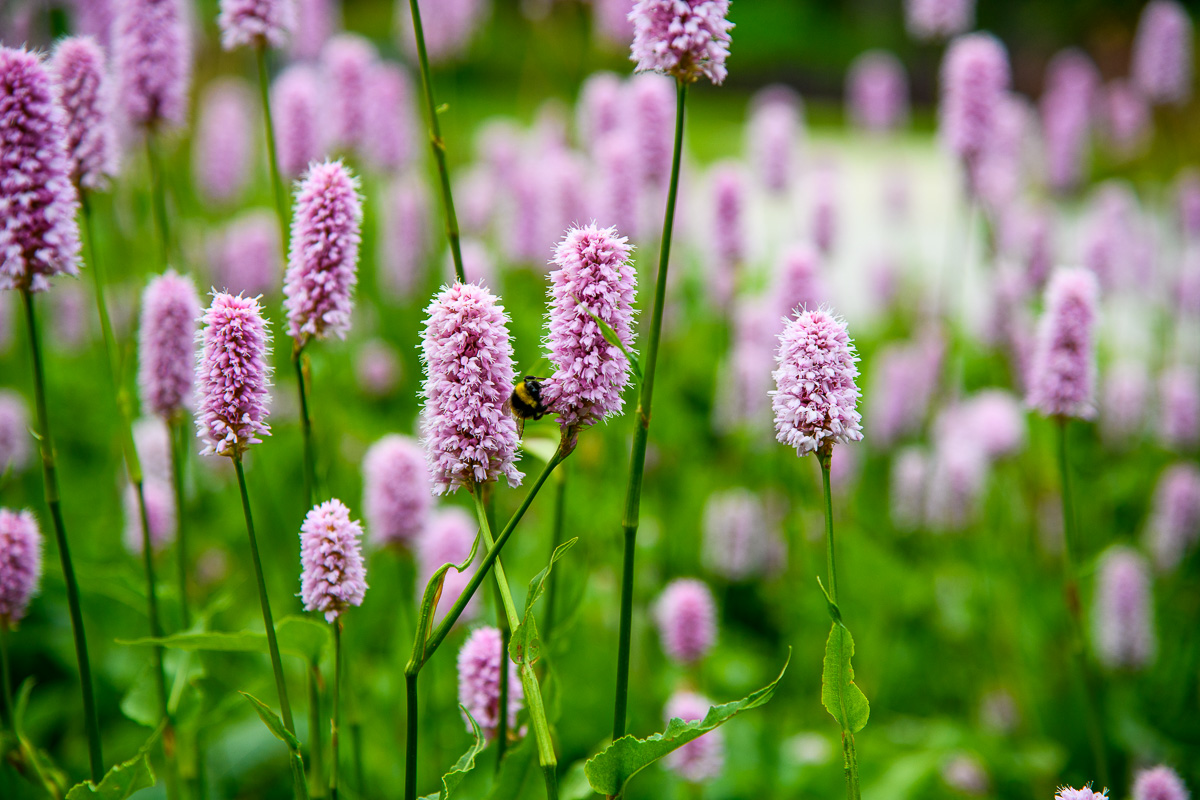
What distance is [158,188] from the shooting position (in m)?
2.29

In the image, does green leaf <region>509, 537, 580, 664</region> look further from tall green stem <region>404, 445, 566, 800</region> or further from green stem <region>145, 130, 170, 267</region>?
green stem <region>145, 130, 170, 267</region>

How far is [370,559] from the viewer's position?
3.79m

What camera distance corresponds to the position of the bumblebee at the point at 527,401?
155 cm

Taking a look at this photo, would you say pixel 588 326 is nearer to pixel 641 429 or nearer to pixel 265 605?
pixel 641 429

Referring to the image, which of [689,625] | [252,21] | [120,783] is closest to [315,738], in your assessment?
[120,783]

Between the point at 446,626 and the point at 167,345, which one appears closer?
the point at 446,626

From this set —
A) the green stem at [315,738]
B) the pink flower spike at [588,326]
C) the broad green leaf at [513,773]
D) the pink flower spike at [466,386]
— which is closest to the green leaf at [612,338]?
the pink flower spike at [588,326]

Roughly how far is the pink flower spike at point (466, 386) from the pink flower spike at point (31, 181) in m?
0.66

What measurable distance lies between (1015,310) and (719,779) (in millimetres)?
2830

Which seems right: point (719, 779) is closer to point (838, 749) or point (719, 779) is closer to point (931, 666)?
point (838, 749)

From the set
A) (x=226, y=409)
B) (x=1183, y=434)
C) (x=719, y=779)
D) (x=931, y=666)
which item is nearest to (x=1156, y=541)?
(x=1183, y=434)

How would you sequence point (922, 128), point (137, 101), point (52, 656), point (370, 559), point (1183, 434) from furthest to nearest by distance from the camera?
point (922, 128)
point (1183, 434)
point (370, 559)
point (52, 656)
point (137, 101)

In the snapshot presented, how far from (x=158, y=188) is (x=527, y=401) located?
1336 mm

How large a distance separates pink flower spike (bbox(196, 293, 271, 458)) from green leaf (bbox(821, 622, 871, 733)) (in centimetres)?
97
